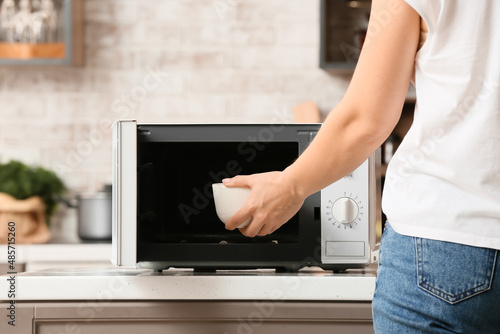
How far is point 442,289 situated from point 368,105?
0.20 m

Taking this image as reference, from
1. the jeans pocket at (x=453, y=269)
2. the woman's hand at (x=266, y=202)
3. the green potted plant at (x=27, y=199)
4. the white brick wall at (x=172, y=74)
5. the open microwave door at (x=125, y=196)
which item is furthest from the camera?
the white brick wall at (x=172, y=74)

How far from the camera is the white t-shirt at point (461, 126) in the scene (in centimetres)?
60

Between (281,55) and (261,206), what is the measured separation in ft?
5.89

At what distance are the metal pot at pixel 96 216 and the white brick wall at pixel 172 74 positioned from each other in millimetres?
334

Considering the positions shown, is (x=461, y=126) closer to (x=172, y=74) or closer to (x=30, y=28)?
(x=172, y=74)

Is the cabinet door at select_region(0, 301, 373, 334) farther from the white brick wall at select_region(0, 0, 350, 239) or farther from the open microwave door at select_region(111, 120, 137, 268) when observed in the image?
the white brick wall at select_region(0, 0, 350, 239)

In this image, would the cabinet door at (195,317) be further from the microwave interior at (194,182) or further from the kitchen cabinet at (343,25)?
the kitchen cabinet at (343,25)

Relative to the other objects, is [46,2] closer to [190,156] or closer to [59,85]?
[59,85]

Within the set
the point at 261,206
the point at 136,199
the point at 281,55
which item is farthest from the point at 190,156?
the point at 281,55

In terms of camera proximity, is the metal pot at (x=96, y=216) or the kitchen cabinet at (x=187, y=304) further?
the metal pot at (x=96, y=216)

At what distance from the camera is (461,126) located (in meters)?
0.61

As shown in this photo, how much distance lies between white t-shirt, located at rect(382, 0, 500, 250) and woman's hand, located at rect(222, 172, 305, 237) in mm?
191

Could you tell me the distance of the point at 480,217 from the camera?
600 millimetres

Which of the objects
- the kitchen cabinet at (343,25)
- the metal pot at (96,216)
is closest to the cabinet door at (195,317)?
the metal pot at (96,216)
